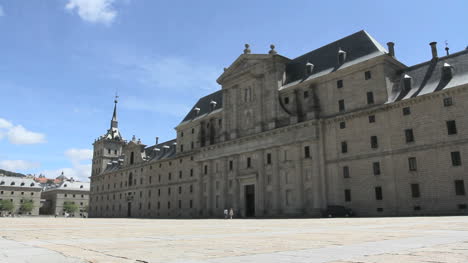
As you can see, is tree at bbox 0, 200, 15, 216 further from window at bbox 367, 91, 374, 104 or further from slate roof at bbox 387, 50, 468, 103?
slate roof at bbox 387, 50, 468, 103

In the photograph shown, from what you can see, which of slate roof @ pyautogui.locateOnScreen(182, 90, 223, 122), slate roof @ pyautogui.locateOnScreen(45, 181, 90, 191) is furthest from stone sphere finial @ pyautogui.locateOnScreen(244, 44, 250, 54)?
slate roof @ pyautogui.locateOnScreen(45, 181, 90, 191)

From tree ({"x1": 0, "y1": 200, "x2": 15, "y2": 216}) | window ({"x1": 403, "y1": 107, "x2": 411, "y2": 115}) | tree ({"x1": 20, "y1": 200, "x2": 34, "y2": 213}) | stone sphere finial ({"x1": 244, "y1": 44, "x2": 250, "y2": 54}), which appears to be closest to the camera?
window ({"x1": 403, "y1": 107, "x2": 411, "y2": 115})

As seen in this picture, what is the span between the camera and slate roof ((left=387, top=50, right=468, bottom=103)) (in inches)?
1399

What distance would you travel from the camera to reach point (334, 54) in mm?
48562

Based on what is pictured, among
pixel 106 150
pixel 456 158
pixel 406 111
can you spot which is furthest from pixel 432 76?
pixel 106 150

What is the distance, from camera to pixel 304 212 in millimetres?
44375

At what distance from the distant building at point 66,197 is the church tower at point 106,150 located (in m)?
33.7

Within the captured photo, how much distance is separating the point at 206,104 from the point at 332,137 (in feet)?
108

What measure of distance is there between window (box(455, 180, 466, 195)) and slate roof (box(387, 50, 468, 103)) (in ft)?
29.0

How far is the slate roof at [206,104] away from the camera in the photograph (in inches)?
2665

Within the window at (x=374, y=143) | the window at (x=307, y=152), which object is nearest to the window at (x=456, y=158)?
the window at (x=374, y=143)

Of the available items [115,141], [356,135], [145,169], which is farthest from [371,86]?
[115,141]

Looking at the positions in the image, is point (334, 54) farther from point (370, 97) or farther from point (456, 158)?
point (456, 158)

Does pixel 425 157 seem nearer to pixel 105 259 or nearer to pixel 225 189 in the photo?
pixel 225 189
